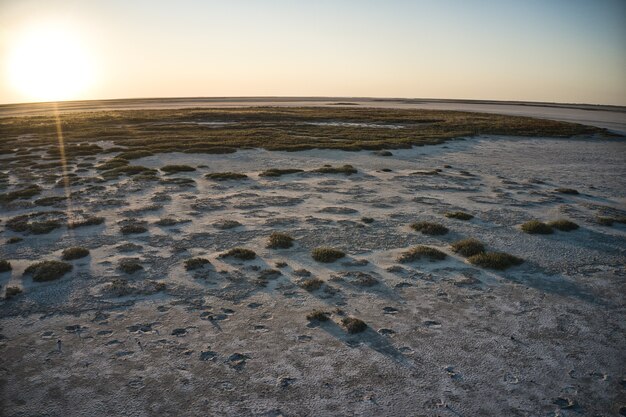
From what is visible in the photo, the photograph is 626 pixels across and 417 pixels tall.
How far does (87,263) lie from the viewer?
15.3 meters

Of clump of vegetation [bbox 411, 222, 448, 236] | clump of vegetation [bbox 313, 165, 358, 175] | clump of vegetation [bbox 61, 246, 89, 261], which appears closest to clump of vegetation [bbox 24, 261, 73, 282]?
clump of vegetation [bbox 61, 246, 89, 261]

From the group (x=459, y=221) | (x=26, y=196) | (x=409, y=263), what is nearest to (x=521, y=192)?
(x=459, y=221)

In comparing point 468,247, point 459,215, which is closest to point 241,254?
point 468,247

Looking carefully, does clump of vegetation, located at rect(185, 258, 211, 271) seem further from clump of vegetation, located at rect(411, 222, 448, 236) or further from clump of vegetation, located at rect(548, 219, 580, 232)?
clump of vegetation, located at rect(548, 219, 580, 232)

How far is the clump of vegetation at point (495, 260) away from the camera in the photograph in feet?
48.5

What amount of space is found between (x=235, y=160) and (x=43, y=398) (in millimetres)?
30520

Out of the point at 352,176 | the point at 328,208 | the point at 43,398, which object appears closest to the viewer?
the point at 43,398

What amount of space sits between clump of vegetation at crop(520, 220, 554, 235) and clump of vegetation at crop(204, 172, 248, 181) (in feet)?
62.3

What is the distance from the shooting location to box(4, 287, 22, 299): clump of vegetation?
1280 cm

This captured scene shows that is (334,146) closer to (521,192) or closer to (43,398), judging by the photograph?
(521,192)

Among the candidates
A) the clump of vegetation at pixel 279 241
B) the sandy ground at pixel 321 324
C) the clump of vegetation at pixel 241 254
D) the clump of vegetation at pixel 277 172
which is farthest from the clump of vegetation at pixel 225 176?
the clump of vegetation at pixel 241 254

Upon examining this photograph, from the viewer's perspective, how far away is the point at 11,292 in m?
12.9

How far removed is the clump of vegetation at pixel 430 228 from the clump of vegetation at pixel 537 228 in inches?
145

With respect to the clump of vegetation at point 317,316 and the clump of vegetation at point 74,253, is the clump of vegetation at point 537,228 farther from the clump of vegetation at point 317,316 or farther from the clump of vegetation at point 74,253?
the clump of vegetation at point 74,253
